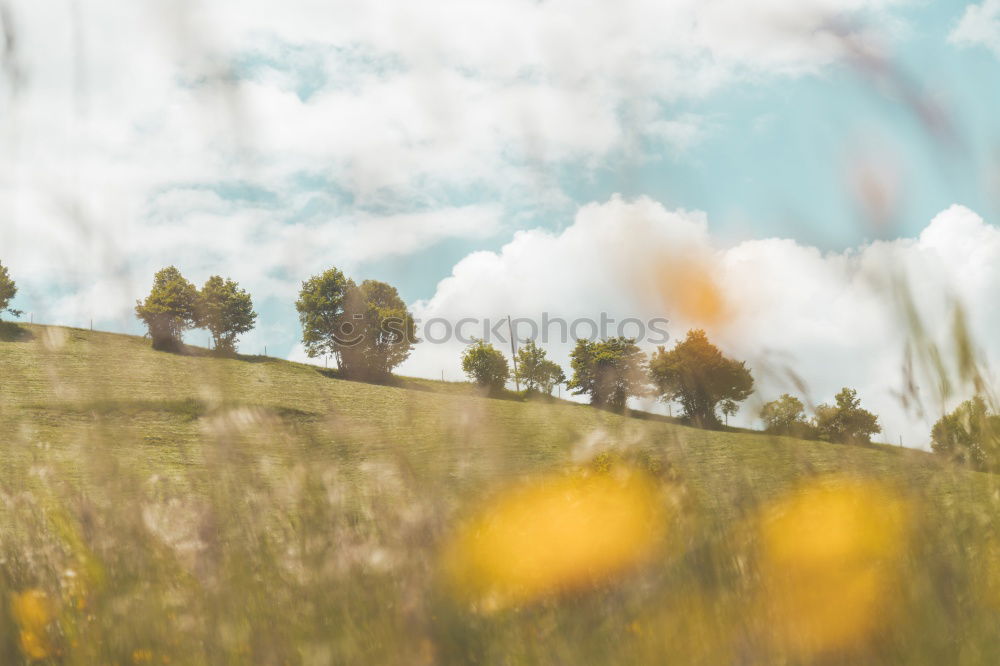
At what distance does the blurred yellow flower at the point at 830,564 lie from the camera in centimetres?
140

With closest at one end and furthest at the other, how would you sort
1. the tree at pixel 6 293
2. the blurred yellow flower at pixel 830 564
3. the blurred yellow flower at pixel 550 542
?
1. the blurred yellow flower at pixel 830 564
2. the blurred yellow flower at pixel 550 542
3. the tree at pixel 6 293

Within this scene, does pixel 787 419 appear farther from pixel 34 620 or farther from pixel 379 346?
pixel 379 346

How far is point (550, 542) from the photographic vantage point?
2066 mm

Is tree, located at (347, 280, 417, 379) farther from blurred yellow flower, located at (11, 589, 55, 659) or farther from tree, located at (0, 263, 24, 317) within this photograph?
blurred yellow flower, located at (11, 589, 55, 659)

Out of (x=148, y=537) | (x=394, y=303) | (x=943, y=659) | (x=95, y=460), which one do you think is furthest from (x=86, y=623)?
(x=394, y=303)

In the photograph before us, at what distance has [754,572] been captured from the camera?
1534 mm

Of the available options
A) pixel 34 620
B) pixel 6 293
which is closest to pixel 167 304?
pixel 6 293

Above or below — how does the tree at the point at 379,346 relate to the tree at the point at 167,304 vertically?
below

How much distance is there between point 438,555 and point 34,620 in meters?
1.04

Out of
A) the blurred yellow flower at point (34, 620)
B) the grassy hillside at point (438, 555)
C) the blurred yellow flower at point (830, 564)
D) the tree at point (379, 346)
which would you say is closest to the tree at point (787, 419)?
the grassy hillside at point (438, 555)

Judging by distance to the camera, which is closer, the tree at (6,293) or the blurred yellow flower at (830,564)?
the blurred yellow flower at (830,564)

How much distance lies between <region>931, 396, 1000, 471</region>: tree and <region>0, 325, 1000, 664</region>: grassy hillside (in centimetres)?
7

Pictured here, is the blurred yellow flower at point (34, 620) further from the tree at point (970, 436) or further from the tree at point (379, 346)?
the tree at point (379, 346)

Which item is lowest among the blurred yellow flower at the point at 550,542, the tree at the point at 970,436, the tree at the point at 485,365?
the blurred yellow flower at the point at 550,542
